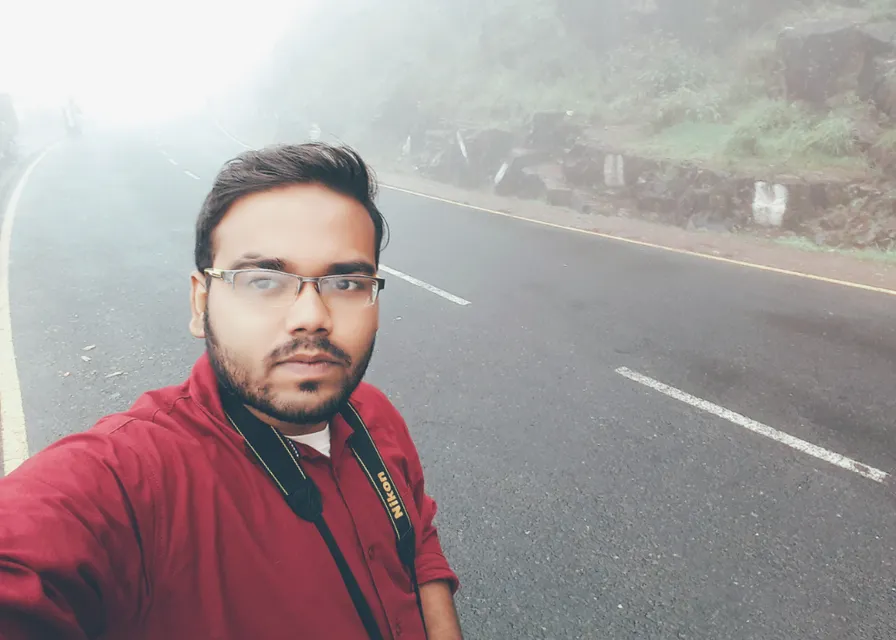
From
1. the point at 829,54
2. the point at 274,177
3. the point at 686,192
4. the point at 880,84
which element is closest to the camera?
the point at 274,177

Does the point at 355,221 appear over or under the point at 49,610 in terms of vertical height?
over

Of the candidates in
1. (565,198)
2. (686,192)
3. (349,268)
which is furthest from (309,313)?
(565,198)

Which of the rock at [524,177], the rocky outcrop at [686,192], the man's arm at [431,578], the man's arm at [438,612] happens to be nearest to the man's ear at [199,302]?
the man's arm at [431,578]

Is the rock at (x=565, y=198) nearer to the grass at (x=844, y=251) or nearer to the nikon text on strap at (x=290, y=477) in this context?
the grass at (x=844, y=251)

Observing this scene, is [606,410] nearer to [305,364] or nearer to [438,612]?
[438,612]

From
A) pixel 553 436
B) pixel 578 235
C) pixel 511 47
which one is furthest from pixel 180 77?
pixel 553 436

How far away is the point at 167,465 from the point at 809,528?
314cm

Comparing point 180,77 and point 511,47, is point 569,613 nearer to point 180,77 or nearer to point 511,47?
point 511,47

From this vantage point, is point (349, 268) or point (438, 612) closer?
point (349, 268)

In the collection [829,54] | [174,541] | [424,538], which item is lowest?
[424,538]

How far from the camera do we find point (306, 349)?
49.6 inches

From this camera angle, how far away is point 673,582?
267 centimetres

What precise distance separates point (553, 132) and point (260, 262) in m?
14.6

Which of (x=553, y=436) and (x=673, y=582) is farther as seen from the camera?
(x=553, y=436)
